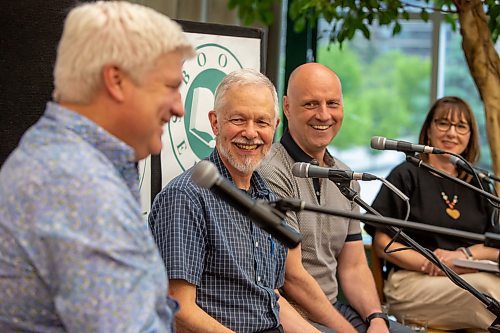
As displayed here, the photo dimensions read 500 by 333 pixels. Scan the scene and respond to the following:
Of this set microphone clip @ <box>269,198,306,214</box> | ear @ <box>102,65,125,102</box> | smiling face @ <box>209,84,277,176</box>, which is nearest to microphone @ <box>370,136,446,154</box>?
smiling face @ <box>209,84,277,176</box>

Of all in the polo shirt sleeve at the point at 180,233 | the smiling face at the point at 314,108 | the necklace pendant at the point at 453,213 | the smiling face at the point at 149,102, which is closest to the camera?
the smiling face at the point at 149,102

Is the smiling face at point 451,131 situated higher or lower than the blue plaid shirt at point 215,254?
higher

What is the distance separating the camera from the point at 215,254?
239 cm

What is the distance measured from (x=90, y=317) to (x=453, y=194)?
2.56 metres

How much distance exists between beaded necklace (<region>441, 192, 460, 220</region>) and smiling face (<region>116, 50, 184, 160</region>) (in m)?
2.30

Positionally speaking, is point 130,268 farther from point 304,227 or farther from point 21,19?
point 304,227

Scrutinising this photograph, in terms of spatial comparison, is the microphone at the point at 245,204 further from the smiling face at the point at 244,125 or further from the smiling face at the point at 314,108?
the smiling face at the point at 314,108

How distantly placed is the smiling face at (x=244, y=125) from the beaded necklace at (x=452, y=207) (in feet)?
3.97

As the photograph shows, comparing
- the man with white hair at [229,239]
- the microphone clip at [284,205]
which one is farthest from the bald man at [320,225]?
the microphone clip at [284,205]

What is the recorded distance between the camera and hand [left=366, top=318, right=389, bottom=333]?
9.91 ft

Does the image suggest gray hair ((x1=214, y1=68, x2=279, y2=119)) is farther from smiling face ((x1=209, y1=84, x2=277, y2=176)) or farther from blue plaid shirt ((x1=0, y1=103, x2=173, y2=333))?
blue plaid shirt ((x1=0, y1=103, x2=173, y2=333))

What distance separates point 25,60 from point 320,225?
3.88ft

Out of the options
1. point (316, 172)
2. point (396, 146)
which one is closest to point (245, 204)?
point (316, 172)

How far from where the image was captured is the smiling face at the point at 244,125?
8.45ft
